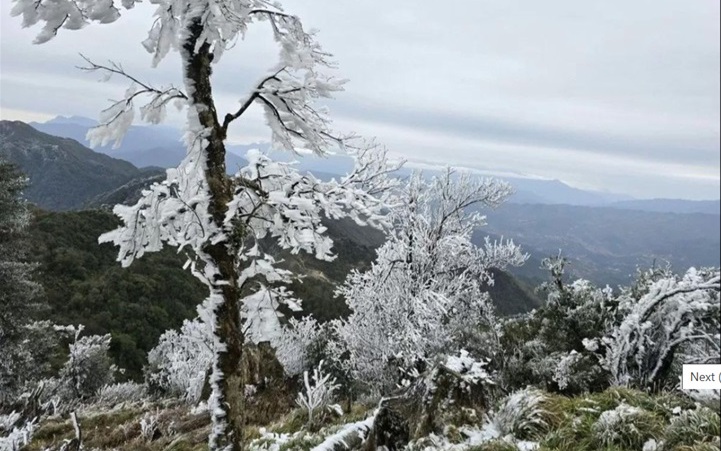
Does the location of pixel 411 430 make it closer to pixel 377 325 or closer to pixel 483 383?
pixel 483 383

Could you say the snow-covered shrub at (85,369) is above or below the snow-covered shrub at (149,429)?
below

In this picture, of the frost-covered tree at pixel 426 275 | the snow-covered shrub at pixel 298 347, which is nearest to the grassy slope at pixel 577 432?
the frost-covered tree at pixel 426 275

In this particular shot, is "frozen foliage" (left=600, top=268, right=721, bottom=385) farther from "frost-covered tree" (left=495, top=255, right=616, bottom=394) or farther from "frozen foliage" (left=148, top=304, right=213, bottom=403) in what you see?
"frozen foliage" (left=148, top=304, right=213, bottom=403)

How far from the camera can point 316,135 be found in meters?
5.18

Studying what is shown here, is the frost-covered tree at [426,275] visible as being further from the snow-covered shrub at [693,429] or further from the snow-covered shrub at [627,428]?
the snow-covered shrub at [693,429]

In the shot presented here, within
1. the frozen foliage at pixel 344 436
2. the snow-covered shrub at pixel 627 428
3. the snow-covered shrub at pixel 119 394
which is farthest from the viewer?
the snow-covered shrub at pixel 119 394

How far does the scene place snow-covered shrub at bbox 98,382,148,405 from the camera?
1711 centimetres

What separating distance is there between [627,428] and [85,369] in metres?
20.2

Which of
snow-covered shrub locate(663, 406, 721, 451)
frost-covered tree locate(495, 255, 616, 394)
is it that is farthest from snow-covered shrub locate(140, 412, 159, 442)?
snow-covered shrub locate(663, 406, 721, 451)

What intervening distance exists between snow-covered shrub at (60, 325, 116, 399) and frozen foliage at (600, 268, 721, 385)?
60.3 ft

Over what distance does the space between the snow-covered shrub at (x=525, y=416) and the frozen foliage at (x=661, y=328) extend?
12.7 feet

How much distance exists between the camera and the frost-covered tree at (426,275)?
14.8 meters

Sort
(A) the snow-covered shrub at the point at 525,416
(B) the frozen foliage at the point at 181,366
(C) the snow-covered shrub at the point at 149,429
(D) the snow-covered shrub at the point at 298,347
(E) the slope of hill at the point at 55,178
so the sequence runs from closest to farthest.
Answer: (A) the snow-covered shrub at the point at 525,416 → (C) the snow-covered shrub at the point at 149,429 → (B) the frozen foliage at the point at 181,366 → (D) the snow-covered shrub at the point at 298,347 → (E) the slope of hill at the point at 55,178

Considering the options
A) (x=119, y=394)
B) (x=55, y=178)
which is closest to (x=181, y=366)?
(x=119, y=394)
